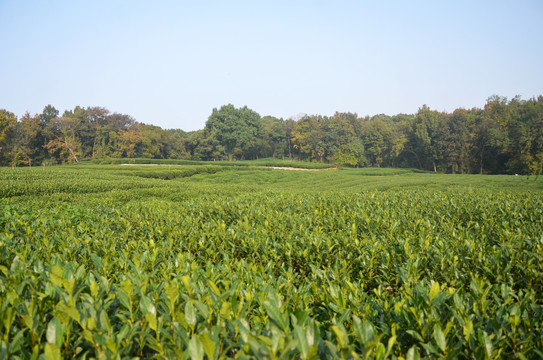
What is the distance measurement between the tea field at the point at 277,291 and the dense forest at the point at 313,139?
4381 centimetres

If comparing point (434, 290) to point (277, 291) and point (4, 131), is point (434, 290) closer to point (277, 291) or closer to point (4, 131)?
point (277, 291)

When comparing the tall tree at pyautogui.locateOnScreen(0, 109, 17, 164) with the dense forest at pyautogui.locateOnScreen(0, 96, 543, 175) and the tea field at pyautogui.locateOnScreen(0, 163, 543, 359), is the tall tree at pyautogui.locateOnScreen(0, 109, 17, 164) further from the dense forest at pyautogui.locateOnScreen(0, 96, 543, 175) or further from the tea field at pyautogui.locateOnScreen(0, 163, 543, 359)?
the tea field at pyautogui.locateOnScreen(0, 163, 543, 359)

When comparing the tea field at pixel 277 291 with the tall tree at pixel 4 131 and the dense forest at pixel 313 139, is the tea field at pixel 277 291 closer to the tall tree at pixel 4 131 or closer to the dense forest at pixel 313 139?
the dense forest at pixel 313 139

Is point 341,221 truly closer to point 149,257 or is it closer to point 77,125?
point 149,257

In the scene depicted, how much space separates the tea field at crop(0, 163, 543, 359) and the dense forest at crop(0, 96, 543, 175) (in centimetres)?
4381

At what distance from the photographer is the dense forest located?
45.8 metres

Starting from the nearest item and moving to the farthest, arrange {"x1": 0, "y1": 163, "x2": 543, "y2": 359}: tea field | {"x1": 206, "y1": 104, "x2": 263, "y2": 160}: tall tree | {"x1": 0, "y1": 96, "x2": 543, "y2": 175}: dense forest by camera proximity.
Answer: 1. {"x1": 0, "y1": 163, "x2": 543, "y2": 359}: tea field
2. {"x1": 0, "y1": 96, "x2": 543, "y2": 175}: dense forest
3. {"x1": 206, "y1": 104, "x2": 263, "y2": 160}: tall tree

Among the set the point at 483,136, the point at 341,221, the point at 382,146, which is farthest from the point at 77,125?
the point at 483,136

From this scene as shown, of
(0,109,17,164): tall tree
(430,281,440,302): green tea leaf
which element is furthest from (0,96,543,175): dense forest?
(430,281,440,302): green tea leaf

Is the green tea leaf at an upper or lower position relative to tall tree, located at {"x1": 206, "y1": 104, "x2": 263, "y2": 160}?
lower

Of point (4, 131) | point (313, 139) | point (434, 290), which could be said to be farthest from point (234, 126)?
point (434, 290)

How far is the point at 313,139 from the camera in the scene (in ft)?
224

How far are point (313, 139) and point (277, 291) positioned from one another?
6720 cm

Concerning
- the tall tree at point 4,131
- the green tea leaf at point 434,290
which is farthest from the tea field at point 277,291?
the tall tree at point 4,131
